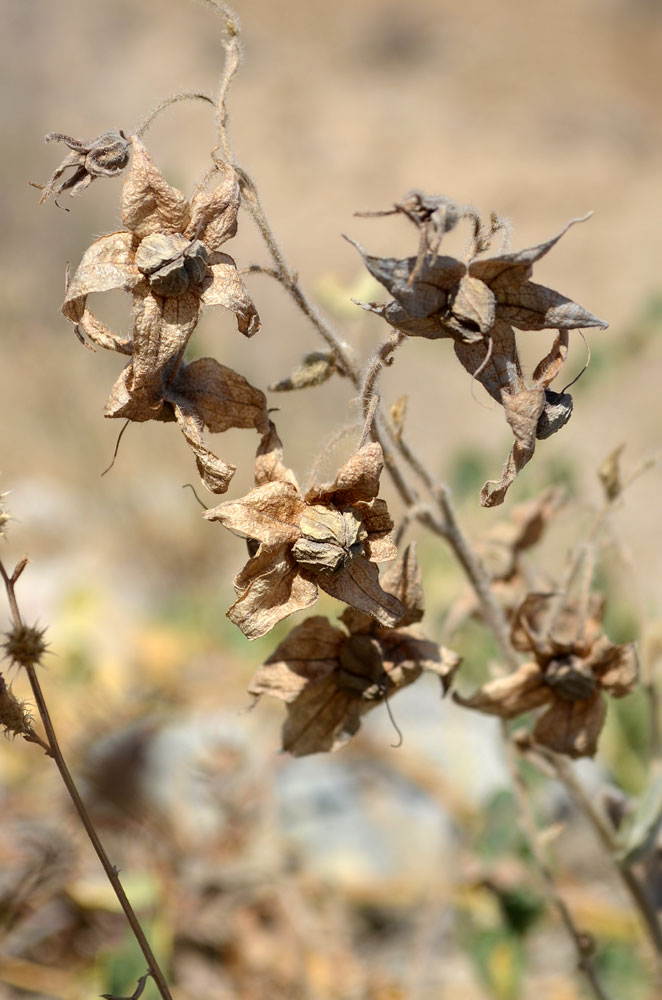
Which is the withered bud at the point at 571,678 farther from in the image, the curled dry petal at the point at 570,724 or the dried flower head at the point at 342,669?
the dried flower head at the point at 342,669

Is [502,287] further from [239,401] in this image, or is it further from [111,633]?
[111,633]

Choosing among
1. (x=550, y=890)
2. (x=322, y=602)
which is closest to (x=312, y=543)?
(x=550, y=890)

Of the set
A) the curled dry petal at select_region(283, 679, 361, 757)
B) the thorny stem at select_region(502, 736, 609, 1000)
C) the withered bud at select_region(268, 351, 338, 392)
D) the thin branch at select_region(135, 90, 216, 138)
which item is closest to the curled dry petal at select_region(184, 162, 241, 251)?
the thin branch at select_region(135, 90, 216, 138)

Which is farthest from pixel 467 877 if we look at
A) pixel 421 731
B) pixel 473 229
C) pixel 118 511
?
pixel 118 511

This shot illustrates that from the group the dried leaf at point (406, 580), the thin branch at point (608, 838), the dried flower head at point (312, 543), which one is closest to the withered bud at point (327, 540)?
the dried flower head at point (312, 543)

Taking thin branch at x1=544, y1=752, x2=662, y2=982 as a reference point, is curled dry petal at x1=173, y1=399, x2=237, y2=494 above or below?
above

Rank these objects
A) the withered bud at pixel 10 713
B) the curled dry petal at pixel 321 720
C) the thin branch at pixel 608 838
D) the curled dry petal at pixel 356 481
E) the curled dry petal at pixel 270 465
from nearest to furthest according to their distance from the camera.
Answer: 1. the withered bud at pixel 10 713
2. the curled dry petal at pixel 356 481
3. the curled dry petal at pixel 270 465
4. the curled dry petal at pixel 321 720
5. the thin branch at pixel 608 838

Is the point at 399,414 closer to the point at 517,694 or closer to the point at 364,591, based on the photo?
the point at 364,591

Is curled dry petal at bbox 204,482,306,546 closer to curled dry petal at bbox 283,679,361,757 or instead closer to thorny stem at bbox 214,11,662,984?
thorny stem at bbox 214,11,662,984
